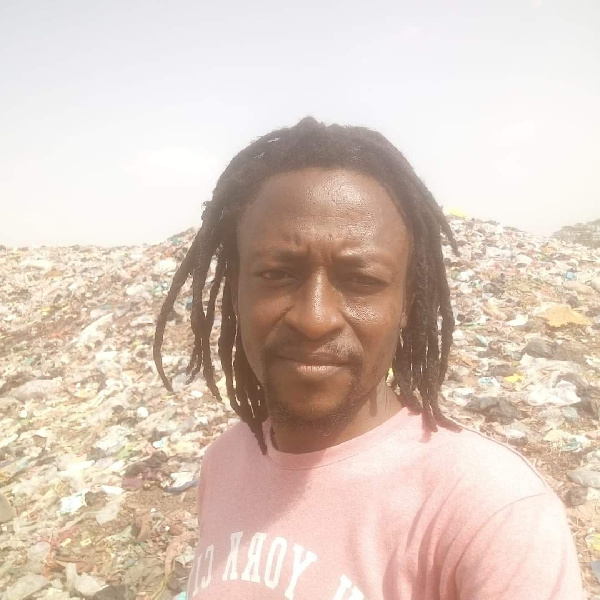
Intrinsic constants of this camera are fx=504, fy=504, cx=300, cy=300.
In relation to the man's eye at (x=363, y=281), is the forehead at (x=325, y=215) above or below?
above

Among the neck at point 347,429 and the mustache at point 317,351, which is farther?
the neck at point 347,429

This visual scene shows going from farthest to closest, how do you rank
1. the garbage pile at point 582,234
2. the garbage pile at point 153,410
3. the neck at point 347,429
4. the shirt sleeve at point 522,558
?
the garbage pile at point 582,234 → the garbage pile at point 153,410 → the neck at point 347,429 → the shirt sleeve at point 522,558

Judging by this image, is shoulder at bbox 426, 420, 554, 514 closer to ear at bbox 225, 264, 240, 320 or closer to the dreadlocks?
the dreadlocks

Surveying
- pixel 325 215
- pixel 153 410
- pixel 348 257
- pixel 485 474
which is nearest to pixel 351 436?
pixel 485 474

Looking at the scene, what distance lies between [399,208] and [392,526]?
0.85 meters

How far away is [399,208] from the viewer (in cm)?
147

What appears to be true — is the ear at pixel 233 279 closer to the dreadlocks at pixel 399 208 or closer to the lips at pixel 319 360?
the dreadlocks at pixel 399 208

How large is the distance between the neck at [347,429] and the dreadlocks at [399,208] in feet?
0.26

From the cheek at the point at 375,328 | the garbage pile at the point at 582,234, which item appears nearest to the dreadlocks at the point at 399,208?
the cheek at the point at 375,328

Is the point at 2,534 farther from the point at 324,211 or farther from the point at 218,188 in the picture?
the point at 324,211

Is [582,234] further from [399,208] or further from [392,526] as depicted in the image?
[392,526]

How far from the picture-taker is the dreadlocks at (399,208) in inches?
57.8

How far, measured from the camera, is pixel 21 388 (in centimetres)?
669

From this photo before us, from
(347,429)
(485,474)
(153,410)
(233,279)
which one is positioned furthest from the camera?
(153,410)
